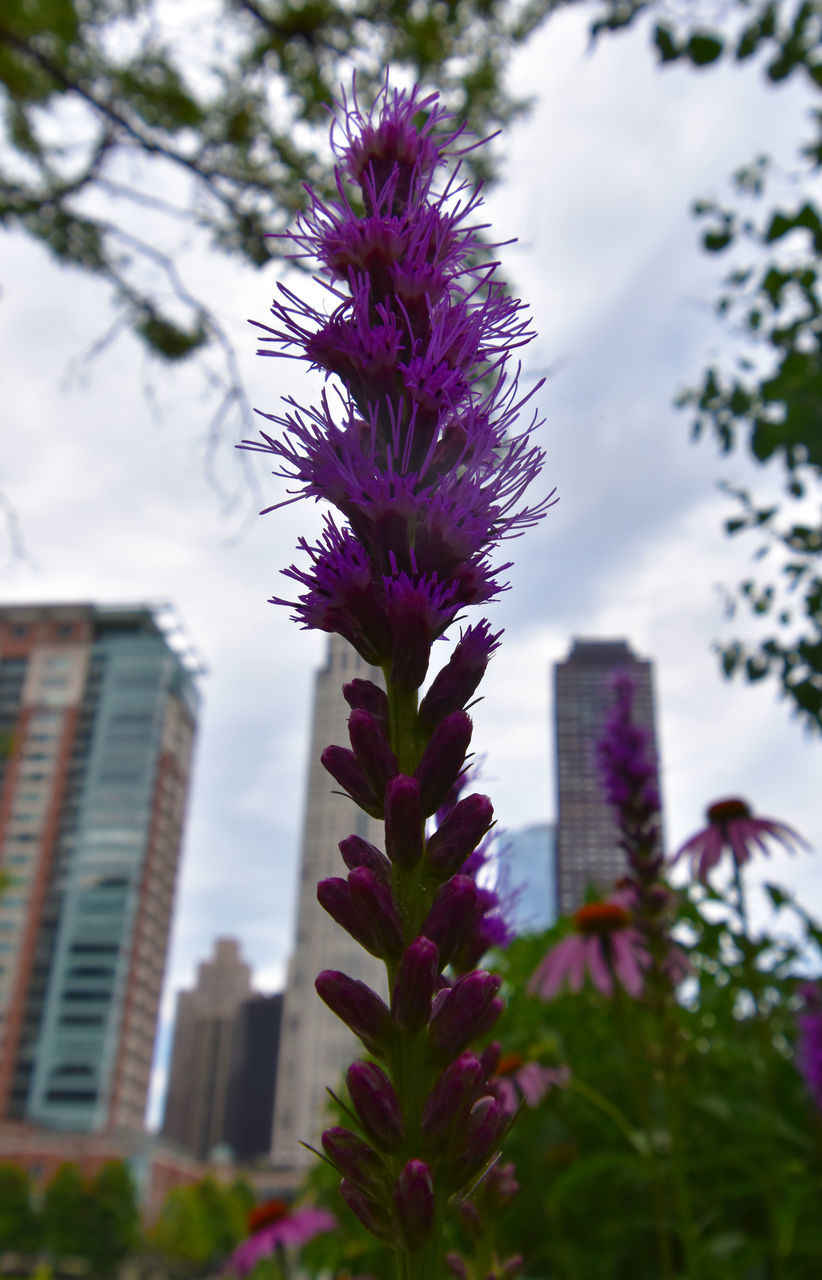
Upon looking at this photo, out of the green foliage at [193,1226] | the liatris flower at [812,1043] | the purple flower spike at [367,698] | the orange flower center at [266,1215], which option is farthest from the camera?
the green foliage at [193,1226]

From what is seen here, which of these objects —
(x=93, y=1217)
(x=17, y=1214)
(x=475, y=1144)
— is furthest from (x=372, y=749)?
(x=93, y=1217)

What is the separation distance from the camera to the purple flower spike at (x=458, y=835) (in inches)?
34.7

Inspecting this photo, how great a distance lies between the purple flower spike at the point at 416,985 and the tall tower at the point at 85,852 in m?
102

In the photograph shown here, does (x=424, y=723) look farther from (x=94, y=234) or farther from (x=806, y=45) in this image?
(x=94, y=234)

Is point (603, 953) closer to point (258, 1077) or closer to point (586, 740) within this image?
point (586, 740)

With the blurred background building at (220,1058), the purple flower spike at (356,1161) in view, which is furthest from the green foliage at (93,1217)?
the purple flower spike at (356,1161)

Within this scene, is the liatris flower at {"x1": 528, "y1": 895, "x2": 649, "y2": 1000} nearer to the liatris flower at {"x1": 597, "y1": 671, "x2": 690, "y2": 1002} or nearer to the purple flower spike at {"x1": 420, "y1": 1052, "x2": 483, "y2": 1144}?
the liatris flower at {"x1": 597, "y1": 671, "x2": 690, "y2": 1002}

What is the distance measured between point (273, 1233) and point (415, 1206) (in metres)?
3.26

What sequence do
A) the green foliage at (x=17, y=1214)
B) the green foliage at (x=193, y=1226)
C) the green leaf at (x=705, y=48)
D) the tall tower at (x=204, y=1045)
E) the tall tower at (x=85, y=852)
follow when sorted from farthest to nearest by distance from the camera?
the tall tower at (x=85, y=852)
the green foliage at (x=193, y=1226)
the green foliage at (x=17, y=1214)
the tall tower at (x=204, y=1045)
the green leaf at (x=705, y=48)

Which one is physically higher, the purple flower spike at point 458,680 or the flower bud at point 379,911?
the purple flower spike at point 458,680

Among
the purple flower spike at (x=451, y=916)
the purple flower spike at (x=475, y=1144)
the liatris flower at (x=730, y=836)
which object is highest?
the liatris flower at (x=730, y=836)

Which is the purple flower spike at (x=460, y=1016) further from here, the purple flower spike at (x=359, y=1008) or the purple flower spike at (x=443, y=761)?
the purple flower spike at (x=443, y=761)

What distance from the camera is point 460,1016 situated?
2.74ft

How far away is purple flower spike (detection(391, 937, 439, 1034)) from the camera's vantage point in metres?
0.80
